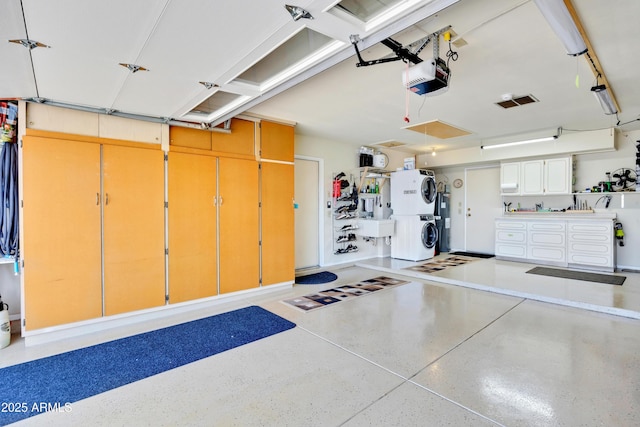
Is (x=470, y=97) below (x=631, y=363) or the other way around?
the other way around

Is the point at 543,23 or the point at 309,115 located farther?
the point at 309,115

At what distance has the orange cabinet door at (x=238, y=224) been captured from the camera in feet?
13.9

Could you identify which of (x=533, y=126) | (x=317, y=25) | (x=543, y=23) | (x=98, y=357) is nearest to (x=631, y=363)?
(x=543, y=23)

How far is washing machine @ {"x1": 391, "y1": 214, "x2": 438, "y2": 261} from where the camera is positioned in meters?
6.84

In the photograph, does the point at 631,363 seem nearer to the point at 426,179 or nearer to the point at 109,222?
the point at 426,179

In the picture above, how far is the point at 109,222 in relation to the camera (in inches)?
134

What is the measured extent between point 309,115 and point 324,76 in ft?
4.66

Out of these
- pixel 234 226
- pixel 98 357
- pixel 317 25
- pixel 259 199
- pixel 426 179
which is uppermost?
pixel 317 25

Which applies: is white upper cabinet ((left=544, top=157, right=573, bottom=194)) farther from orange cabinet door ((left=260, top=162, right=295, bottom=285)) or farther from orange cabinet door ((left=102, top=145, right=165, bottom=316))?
orange cabinet door ((left=102, top=145, right=165, bottom=316))

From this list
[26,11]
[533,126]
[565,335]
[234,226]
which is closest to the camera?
[26,11]

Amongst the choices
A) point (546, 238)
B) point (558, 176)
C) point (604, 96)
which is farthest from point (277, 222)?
point (558, 176)

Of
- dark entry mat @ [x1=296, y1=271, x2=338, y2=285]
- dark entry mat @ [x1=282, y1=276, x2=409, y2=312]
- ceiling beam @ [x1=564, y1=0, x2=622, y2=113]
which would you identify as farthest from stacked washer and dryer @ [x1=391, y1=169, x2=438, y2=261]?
ceiling beam @ [x1=564, y1=0, x2=622, y2=113]

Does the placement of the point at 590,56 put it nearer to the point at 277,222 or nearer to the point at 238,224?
the point at 277,222

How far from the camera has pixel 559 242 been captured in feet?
20.1
